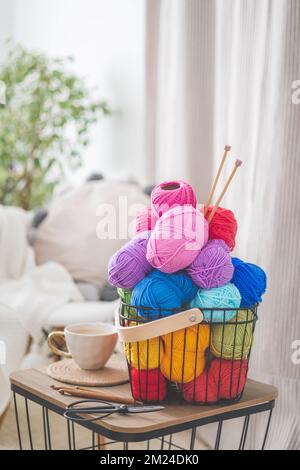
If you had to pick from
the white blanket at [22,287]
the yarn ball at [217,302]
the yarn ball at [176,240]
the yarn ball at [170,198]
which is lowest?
the white blanket at [22,287]

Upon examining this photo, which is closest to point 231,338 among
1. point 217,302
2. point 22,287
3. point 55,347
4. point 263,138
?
point 217,302

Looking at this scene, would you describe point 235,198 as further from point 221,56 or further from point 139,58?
point 139,58

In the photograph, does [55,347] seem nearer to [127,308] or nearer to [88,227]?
[127,308]

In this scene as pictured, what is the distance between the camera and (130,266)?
1.10 metres

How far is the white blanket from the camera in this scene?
1.97 meters

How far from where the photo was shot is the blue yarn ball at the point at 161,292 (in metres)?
1.08

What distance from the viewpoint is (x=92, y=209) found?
2.51 metres

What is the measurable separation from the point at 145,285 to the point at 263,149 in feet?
2.71

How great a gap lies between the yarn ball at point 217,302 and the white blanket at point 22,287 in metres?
0.97

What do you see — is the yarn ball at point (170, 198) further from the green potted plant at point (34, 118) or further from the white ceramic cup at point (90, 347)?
the green potted plant at point (34, 118)

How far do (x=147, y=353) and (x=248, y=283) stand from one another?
21 cm

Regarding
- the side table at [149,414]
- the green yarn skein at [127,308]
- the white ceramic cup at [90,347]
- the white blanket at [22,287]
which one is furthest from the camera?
the white blanket at [22,287]

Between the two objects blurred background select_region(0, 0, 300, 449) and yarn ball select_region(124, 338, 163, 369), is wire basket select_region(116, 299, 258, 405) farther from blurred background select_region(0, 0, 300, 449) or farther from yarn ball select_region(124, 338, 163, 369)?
blurred background select_region(0, 0, 300, 449)

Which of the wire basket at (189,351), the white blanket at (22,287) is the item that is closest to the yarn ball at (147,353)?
the wire basket at (189,351)
